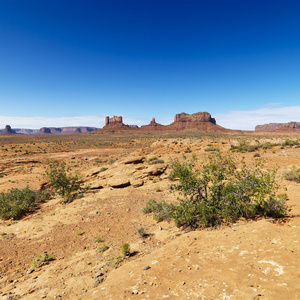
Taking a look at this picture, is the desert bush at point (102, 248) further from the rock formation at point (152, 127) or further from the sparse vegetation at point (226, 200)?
the rock formation at point (152, 127)

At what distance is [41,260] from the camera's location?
6848 mm

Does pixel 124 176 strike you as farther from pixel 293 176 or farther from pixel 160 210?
pixel 293 176

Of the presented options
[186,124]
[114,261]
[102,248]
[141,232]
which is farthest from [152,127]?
[114,261]

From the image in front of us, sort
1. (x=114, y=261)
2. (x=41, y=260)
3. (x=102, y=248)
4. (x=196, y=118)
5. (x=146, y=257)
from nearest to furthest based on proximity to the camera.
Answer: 1. (x=146, y=257)
2. (x=114, y=261)
3. (x=41, y=260)
4. (x=102, y=248)
5. (x=196, y=118)

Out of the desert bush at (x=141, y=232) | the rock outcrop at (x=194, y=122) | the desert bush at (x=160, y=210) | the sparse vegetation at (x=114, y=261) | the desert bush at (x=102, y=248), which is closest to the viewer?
the sparse vegetation at (x=114, y=261)

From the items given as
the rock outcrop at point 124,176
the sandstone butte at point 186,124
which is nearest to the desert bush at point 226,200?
the rock outcrop at point 124,176

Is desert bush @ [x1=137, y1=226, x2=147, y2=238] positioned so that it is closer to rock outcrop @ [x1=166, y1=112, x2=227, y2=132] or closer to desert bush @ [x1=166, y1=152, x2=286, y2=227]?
desert bush @ [x1=166, y1=152, x2=286, y2=227]

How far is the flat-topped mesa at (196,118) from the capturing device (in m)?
184

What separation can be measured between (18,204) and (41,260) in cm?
786

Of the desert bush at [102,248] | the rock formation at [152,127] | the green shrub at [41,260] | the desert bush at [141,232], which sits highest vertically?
the rock formation at [152,127]

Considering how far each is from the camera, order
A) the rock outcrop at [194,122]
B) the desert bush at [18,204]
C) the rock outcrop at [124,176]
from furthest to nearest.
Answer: the rock outcrop at [194,122] → the rock outcrop at [124,176] → the desert bush at [18,204]

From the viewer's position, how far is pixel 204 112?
188 meters

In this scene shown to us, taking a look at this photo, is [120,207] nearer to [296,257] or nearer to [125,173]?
[125,173]

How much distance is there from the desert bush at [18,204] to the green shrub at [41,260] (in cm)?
623
